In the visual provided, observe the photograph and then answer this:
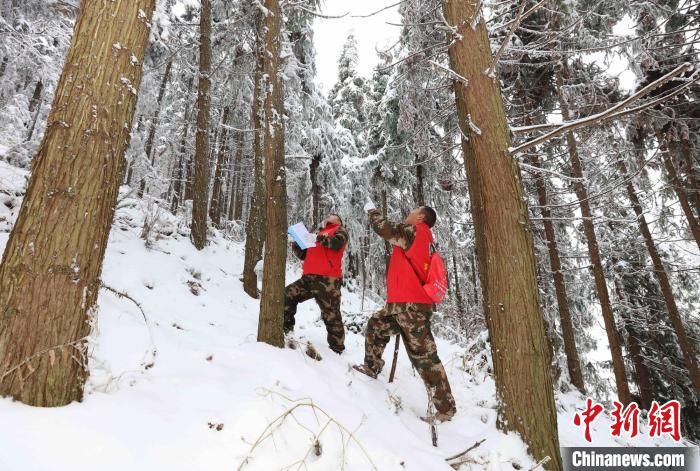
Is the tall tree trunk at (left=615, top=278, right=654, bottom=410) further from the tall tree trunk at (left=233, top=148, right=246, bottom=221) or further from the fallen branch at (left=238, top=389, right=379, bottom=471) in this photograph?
the tall tree trunk at (left=233, top=148, right=246, bottom=221)

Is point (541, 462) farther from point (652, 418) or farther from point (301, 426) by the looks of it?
point (652, 418)

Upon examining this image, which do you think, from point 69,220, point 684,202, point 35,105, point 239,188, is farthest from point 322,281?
point 239,188

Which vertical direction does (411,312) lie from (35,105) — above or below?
below

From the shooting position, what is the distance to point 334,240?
16.3 feet

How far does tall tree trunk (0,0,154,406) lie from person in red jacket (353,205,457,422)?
2775mm

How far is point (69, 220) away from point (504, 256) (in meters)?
3.26

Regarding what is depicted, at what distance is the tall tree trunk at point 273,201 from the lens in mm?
4098

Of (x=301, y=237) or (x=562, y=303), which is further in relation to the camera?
(x=562, y=303)

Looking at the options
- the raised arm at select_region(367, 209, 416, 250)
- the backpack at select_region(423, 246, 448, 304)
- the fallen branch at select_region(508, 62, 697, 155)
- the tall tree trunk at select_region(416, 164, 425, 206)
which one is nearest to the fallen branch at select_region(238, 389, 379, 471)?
the backpack at select_region(423, 246, 448, 304)

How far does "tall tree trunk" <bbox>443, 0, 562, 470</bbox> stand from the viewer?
3205 mm

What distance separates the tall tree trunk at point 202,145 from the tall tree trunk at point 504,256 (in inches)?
257

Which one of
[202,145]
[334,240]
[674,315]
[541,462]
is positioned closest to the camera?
[541,462]

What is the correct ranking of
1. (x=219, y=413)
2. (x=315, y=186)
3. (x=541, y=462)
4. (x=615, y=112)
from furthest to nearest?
(x=315, y=186) < (x=615, y=112) < (x=541, y=462) < (x=219, y=413)

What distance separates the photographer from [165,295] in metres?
5.71
